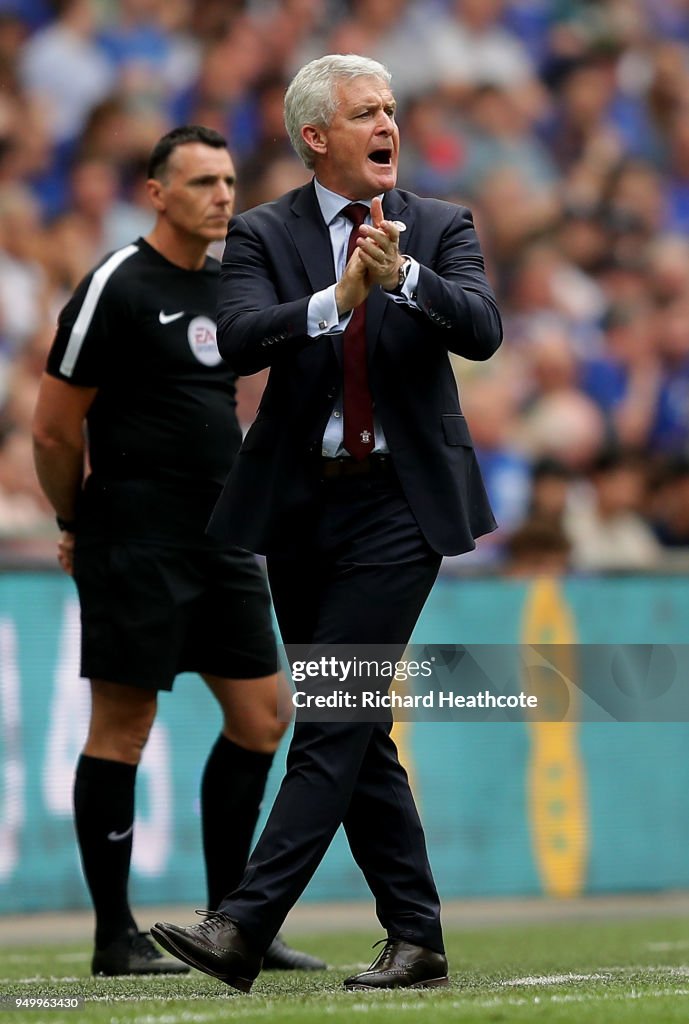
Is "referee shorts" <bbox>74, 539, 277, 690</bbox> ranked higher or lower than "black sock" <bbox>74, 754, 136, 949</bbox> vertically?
higher

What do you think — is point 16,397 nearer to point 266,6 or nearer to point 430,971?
point 266,6

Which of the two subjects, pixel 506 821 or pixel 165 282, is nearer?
pixel 165 282

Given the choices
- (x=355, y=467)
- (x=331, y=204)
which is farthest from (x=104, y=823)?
(x=331, y=204)

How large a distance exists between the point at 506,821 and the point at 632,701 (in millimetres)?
781

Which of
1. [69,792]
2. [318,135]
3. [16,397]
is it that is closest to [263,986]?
[318,135]

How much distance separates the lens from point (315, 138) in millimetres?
4410

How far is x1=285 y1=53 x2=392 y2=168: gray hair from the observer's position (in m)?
4.36

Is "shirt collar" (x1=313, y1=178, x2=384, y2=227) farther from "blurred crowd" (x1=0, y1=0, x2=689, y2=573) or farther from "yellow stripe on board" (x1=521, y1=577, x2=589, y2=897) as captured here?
"yellow stripe on board" (x1=521, y1=577, x2=589, y2=897)

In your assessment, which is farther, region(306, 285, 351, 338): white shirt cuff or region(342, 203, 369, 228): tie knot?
region(342, 203, 369, 228): tie knot

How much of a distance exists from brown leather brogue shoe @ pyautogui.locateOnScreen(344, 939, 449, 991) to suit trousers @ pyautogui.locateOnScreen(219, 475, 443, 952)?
1.0 inches

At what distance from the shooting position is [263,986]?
457cm

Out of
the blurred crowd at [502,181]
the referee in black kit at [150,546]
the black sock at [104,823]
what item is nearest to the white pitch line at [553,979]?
the referee in black kit at [150,546]

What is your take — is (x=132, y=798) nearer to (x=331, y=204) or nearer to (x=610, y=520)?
(x=331, y=204)

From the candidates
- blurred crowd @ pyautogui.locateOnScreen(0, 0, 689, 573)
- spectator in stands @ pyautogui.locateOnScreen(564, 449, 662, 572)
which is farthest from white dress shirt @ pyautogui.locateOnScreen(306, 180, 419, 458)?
spectator in stands @ pyautogui.locateOnScreen(564, 449, 662, 572)
